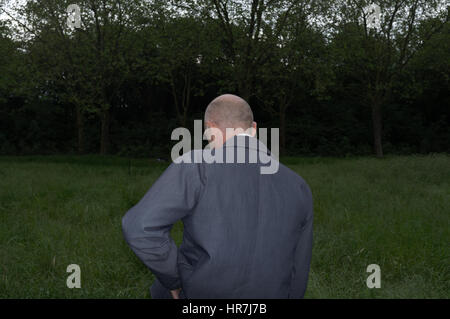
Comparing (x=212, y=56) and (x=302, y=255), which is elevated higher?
(x=212, y=56)

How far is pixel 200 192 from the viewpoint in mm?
2020

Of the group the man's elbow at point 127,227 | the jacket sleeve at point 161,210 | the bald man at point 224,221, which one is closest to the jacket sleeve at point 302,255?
the bald man at point 224,221

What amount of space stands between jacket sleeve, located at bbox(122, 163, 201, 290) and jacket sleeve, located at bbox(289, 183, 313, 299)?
0.73 m

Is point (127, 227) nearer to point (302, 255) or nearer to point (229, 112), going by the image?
point (229, 112)

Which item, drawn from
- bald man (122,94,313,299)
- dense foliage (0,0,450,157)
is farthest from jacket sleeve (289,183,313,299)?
dense foliage (0,0,450,157)

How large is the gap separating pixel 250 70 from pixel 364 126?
18.6m

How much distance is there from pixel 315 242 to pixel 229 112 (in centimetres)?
369

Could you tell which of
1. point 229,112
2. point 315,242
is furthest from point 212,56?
point 229,112

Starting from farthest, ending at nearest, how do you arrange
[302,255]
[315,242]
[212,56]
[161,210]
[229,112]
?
[212,56], [315,242], [302,255], [229,112], [161,210]

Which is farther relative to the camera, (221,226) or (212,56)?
(212,56)

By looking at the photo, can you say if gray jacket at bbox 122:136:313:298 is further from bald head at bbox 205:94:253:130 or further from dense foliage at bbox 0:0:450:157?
dense foliage at bbox 0:0:450:157

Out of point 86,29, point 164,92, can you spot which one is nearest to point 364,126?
point 164,92

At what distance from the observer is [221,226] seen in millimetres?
2006

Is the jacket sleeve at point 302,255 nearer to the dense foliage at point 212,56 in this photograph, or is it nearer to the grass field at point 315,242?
the grass field at point 315,242
